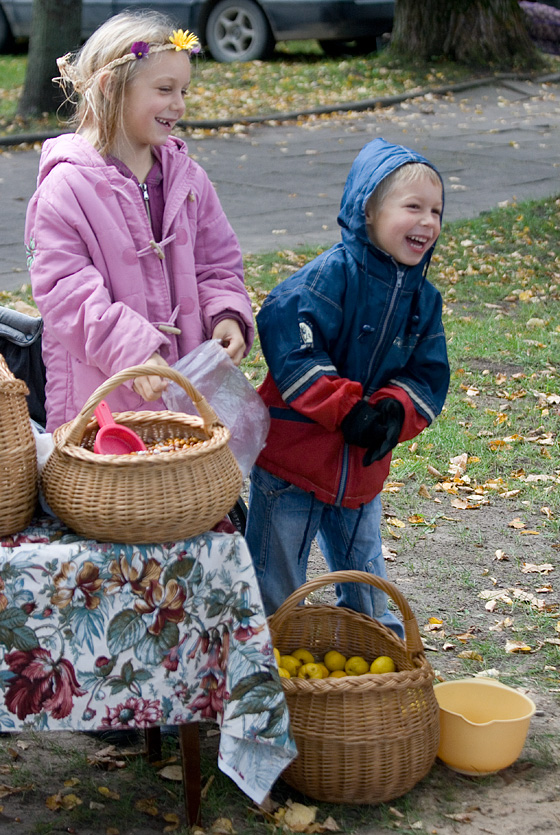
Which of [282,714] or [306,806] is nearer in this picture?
[282,714]

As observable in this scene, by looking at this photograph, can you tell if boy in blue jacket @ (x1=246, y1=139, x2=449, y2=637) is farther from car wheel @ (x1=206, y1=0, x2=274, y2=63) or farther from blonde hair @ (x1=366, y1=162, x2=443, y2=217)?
car wheel @ (x1=206, y1=0, x2=274, y2=63)

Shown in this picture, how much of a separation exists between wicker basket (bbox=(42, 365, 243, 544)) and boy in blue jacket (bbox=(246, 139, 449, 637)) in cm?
56

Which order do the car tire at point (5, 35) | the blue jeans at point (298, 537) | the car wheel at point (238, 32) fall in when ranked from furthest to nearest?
the car tire at point (5, 35)
the car wheel at point (238, 32)
the blue jeans at point (298, 537)

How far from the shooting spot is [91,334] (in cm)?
270

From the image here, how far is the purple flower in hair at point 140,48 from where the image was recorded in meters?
2.75

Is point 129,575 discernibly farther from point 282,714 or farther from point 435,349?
point 435,349

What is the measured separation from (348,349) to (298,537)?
598 mm

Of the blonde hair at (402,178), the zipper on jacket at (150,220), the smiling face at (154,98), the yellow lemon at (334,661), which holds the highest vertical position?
the smiling face at (154,98)

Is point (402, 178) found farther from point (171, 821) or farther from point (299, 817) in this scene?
point (171, 821)

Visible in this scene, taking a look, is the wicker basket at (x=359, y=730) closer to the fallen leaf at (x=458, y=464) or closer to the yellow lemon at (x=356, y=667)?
the yellow lemon at (x=356, y=667)

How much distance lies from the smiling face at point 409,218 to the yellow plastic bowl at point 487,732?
1.30m

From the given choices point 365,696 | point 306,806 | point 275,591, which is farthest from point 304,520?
point 306,806

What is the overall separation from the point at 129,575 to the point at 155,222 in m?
1.10

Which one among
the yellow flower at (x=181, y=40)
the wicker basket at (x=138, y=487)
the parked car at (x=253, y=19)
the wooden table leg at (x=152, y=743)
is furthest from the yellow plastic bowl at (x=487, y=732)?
the parked car at (x=253, y=19)
